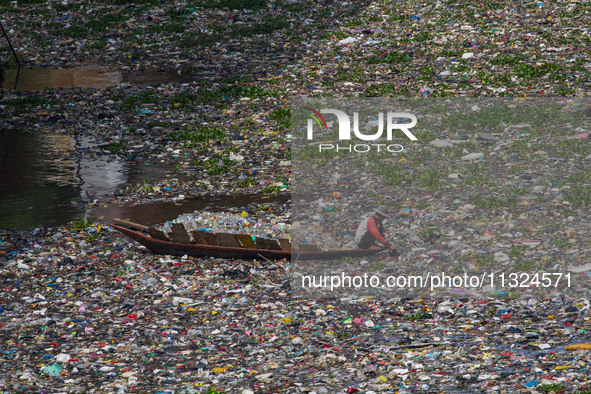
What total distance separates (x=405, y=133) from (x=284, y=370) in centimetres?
701

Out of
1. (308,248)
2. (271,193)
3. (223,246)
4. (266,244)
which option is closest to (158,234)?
(223,246)

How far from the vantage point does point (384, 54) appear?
16.3 m

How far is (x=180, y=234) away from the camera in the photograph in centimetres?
917

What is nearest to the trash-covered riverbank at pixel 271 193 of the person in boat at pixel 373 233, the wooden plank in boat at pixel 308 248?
the wooden plank in boat at pixel 308 248

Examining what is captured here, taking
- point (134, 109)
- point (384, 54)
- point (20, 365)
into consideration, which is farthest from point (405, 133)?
point (20, 365)

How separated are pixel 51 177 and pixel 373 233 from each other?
6571 millimetres

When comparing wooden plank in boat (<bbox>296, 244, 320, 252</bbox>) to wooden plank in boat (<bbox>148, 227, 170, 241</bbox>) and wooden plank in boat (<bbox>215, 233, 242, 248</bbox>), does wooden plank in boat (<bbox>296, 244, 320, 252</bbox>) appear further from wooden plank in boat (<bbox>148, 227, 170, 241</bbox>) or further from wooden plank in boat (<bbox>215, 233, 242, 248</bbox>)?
wooden plank in boat (<bbox>148, 227, 170, 241</bbox>)

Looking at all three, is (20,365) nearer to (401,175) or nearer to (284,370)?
(284,370)

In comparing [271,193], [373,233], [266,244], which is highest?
[271,193]

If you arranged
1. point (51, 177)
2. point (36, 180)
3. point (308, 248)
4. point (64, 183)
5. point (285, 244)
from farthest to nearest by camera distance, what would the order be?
point (51, 177)
point (36, 180)
point (64, 183)
point (285, 244)
point (308, 248)

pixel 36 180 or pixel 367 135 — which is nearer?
pixel 36 180

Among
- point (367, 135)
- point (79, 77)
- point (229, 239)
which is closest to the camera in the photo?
point (229, 239)

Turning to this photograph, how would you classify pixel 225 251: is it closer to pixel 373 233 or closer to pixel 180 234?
pixel 180 234

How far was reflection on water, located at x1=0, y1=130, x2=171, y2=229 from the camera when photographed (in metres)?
11.1
